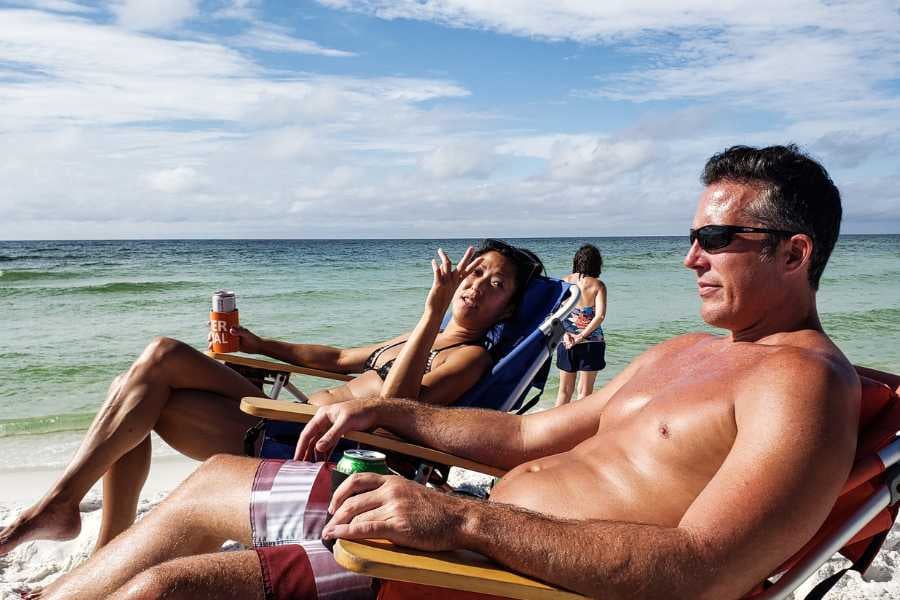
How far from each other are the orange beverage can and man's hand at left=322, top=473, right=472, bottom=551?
2.32 metres

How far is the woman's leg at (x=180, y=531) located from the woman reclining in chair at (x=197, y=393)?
0.80 meters

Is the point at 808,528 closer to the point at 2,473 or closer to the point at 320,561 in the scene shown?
A: the point at 320,561

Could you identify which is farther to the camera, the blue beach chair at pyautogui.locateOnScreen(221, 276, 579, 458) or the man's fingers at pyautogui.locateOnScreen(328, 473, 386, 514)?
the blue beach chair at pyautogui.locateOnScreen(221, 276, 579, 458)

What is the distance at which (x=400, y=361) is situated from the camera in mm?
3293

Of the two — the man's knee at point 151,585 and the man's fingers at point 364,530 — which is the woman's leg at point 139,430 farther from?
the man's fingers at point 364,530

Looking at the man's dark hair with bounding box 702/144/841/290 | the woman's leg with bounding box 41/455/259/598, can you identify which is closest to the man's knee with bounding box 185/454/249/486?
the woman's leg with bounding box 41/455/259/598

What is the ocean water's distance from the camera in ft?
23.5

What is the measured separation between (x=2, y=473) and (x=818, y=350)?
15.9ft

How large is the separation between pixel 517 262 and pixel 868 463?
7.58 feet

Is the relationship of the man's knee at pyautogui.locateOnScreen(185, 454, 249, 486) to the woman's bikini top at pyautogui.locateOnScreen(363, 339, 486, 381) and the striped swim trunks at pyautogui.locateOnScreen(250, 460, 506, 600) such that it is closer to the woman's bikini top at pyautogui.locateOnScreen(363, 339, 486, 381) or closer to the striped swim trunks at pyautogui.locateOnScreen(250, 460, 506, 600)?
the striped swim trunks at pyautogui.locateOnScreen(250, 460, 506, 600)

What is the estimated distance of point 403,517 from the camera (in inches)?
59.5

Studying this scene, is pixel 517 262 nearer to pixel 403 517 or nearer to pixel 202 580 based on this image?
pixel 403 517

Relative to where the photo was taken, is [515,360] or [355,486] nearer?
[355,486]

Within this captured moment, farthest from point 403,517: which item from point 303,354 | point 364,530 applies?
point 303,354
